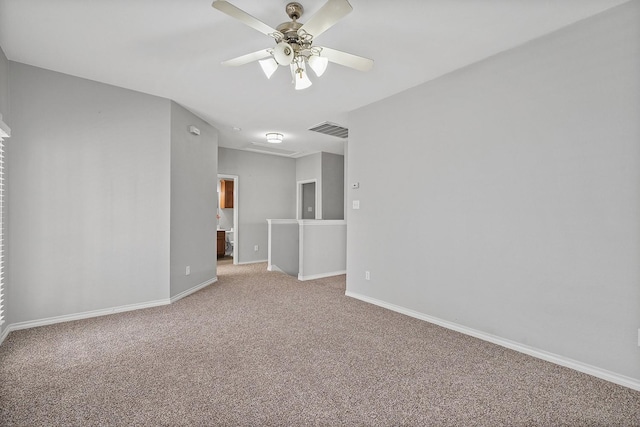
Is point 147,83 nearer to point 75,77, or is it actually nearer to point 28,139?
point 75,77

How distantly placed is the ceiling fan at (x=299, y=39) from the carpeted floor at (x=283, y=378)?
7.26 feet

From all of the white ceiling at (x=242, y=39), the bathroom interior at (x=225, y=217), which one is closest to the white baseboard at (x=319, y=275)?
the white ceiling at (x=242, y=39)

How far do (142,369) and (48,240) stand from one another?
1965 millimetres

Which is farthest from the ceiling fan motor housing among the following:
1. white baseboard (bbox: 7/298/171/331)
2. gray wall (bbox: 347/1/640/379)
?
white baseboard (bbox: 7/298/171/331)

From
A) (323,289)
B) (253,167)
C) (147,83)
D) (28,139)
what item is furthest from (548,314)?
(253,167)

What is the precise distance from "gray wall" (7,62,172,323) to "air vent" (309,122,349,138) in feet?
7.42

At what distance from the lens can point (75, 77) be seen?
3.23 metres

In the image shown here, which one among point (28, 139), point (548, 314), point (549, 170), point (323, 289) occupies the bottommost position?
point (323, 289)

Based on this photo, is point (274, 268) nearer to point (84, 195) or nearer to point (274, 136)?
point (274, 136)

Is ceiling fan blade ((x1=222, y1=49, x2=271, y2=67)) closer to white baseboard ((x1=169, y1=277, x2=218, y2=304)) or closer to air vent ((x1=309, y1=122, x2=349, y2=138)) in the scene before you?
air vent ((x1=309, y1=122, x2=349, y2=138))

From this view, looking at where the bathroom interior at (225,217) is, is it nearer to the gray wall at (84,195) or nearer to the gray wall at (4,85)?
the gray wall at (84,195)

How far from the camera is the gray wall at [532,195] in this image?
2.06m

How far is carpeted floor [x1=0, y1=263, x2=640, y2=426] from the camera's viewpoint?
5.55 feet

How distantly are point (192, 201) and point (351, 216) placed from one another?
2.33m
